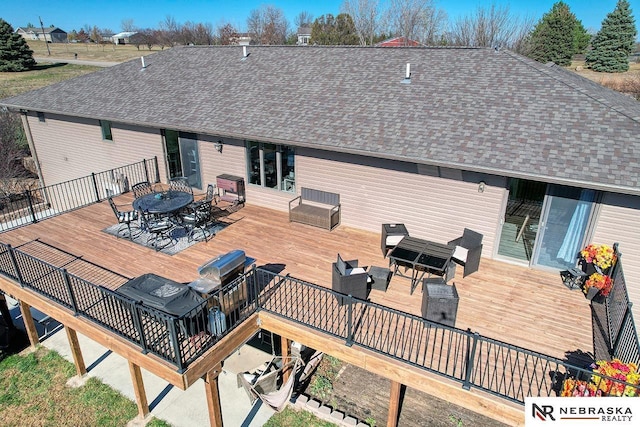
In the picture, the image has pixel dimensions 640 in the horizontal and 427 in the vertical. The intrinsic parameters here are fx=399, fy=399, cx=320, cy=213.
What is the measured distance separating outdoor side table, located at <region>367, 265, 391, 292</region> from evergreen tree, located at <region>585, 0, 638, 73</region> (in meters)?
51.6

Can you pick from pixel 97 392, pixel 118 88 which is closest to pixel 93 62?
pixel 118 88

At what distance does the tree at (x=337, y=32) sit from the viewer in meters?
49.2

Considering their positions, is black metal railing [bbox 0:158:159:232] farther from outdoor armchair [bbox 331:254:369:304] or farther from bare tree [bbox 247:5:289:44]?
bare tree [bbox 247:5:289:44]

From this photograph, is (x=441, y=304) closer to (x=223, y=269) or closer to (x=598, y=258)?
(x=598, y=258)

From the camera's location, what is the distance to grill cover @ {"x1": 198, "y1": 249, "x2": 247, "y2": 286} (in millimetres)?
6879

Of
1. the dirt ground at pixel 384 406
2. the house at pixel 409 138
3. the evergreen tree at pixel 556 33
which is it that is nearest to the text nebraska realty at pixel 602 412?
the dirt ground at pixel 384 406

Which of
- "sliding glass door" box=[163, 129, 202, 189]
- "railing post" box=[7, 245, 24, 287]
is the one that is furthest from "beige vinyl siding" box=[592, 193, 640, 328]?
"railing post" box=[7, 245, 24, 287]

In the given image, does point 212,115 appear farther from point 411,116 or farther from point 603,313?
point 603,313

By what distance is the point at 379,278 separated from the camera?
7.84 metres

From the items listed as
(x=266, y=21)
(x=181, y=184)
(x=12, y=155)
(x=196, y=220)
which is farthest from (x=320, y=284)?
(x=266, y=21)

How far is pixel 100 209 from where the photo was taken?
12.1m

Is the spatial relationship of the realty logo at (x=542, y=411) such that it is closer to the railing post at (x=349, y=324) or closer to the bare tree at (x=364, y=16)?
the railing post at (x=349, y=324)

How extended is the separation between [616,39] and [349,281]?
5342cm

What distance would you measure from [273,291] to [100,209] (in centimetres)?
734
